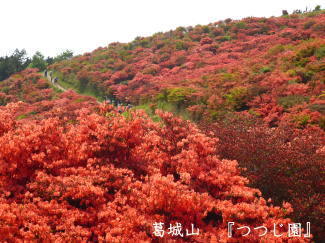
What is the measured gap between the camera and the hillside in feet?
42.8

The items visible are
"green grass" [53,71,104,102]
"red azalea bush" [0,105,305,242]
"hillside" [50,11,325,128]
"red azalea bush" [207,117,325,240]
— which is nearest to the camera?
"red azalea bush" [0,105,305,242]

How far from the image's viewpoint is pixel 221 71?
2080 cm

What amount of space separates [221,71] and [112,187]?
17.0m

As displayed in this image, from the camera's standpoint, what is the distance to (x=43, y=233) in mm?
3908

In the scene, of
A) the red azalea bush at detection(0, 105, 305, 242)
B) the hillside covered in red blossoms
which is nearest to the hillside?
the hillside covered in red blossoms

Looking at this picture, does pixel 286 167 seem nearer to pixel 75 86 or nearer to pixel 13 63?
pixel 75 86

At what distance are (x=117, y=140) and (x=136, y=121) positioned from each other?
74 cm

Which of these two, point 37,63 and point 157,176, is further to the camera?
point 37,63

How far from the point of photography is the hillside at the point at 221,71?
13.1m

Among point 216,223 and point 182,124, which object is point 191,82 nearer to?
point 182,124

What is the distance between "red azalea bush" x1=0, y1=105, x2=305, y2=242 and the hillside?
6.40m

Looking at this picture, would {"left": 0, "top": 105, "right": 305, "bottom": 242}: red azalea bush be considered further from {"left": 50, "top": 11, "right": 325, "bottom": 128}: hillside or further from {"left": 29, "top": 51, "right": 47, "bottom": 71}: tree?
{"left": 29, "top": 51, "right": 47, "bottom": 71}: tree

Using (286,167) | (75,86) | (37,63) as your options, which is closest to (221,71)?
(286,167)

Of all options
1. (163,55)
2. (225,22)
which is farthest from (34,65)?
(225,22)
